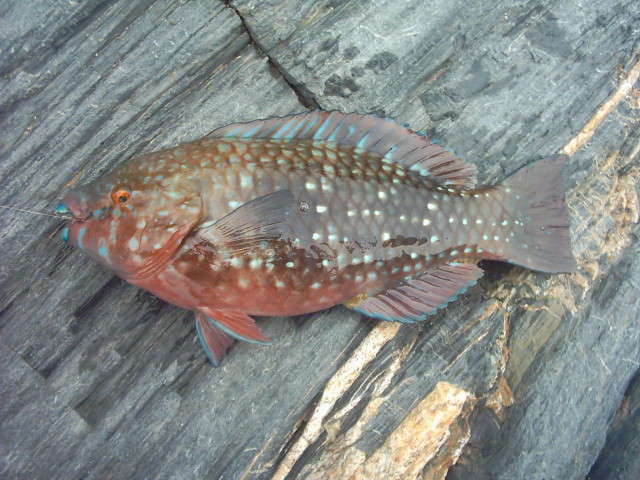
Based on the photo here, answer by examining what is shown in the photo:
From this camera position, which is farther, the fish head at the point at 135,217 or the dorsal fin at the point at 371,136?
the dorsal fin at the point at 371,136

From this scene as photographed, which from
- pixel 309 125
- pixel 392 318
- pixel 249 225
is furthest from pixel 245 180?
pixel 392 318

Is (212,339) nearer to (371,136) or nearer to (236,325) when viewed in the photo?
(236,325)

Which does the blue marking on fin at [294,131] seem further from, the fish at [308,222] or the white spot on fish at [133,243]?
the white spot on fish at [133,243]

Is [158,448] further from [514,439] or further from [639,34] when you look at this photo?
[639,34]

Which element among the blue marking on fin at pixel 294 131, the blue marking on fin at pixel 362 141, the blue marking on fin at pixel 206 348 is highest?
the blue marking on fin at pixel 294 131

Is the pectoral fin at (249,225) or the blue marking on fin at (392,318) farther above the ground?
the pectoral fin at (249,225)

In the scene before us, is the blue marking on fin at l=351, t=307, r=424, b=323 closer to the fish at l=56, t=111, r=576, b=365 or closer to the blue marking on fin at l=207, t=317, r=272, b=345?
the fish at l=56, t=111, r=576, b=365

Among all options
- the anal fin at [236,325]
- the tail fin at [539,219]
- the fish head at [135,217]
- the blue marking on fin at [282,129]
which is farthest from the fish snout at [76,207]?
the tail fin at [539,219]

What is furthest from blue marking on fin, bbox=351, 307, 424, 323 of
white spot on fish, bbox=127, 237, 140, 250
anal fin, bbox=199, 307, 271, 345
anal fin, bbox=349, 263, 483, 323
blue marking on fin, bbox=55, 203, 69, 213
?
blue marking on fin, bbox=55, 203, 69, 213

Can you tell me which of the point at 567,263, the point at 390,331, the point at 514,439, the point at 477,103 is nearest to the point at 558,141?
the point at 477,103
